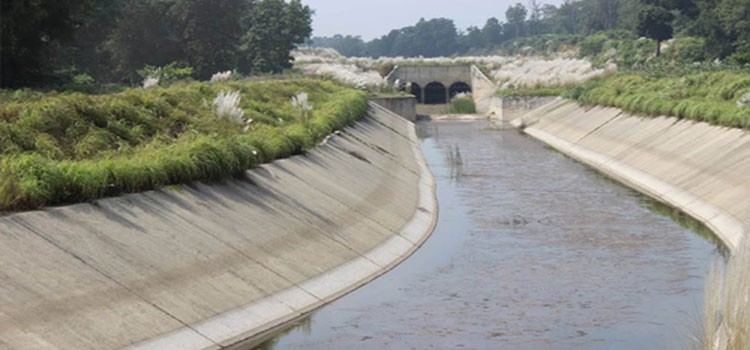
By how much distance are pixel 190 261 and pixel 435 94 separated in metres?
107

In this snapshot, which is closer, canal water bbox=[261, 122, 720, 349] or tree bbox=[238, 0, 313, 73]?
→ canal water bbox=[261, 122, 720, 349]

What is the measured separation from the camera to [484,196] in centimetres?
3972

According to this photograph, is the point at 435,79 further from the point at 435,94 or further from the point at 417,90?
the point at 435,94

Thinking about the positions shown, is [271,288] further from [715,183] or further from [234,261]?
[715,183]

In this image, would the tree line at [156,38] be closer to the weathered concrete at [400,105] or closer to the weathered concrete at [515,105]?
the weathered concrete at [400,105]

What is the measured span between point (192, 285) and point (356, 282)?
16.6ft

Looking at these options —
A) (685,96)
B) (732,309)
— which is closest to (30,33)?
(685,96)

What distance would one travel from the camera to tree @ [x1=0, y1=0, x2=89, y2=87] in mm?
38125

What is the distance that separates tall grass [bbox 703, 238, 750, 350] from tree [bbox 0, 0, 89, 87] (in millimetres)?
29871

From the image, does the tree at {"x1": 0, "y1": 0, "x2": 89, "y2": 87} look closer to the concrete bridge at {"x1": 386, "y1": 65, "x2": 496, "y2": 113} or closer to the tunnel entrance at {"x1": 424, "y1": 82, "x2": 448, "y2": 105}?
the concrete bridge at {"x1": 386, "y1": 65, "x2": 496, "y2": 113}

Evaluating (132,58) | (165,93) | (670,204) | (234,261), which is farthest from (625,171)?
(132,58)

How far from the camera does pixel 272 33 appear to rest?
324ft

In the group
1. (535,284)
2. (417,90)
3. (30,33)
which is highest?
(30,33)

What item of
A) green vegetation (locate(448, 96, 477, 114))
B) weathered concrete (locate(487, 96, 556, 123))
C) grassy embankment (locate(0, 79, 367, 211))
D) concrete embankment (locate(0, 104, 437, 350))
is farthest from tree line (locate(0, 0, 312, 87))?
weathered concrete (locate(487, 96, 556, 123))
